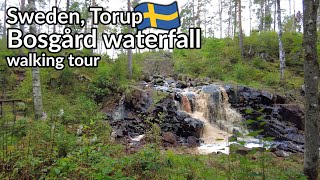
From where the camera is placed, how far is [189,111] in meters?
13.2

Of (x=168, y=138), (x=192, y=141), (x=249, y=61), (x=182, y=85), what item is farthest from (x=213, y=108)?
(x=249, y=61)

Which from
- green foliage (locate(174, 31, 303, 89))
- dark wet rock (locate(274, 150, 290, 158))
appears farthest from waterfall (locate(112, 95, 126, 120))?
green foliage (locate(174, 31, 303, 89))

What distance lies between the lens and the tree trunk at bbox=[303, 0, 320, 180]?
450cm

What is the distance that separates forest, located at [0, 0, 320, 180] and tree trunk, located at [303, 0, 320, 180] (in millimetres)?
18

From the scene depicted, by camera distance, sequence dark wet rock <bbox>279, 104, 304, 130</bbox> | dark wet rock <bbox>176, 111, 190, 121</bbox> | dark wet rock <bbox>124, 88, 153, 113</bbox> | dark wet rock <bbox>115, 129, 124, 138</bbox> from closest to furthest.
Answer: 1. dark wet rock <bbox>115, 129, 124, 138</bbox>
2. dark wet rock <bbox>176, 111, 190, 121</bbox>
3. dark wet rock <bbox>124, 88, 153, 113</bbox>
4. dark wet rock <bbox>279, 104, 304, 130</bbox>

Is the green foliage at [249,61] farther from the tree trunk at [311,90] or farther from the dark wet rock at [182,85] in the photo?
the tree trunk at [311,90]

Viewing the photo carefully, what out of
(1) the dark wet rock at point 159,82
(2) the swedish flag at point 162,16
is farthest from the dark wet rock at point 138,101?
(1) the dark wet rock at point 159,82

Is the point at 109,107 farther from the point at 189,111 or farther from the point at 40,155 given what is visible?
the point at 40,155

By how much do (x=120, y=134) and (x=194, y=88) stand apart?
6.84m

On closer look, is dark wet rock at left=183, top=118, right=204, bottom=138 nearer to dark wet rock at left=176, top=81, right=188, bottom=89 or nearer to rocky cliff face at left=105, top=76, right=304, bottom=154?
rocky cliff face at left=105, top=76, right=304, bottom=154

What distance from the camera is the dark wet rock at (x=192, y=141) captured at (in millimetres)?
10107

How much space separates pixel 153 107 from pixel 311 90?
27.4ft

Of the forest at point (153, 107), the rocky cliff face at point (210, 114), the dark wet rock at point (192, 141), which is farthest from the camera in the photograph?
the rocky cliff face at point (210, 114)

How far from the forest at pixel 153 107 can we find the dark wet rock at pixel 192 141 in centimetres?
7
